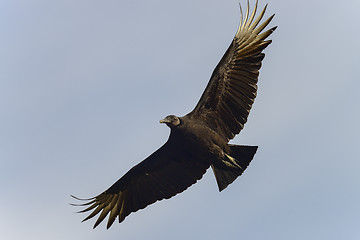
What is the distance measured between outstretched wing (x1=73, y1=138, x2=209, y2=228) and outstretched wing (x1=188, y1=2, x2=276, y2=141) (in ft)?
3.19

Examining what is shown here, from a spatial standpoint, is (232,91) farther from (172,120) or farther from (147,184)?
(147,184)

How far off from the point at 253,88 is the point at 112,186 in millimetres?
3224

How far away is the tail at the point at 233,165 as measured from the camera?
10125mm

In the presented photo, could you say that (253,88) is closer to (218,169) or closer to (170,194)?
(218,169)

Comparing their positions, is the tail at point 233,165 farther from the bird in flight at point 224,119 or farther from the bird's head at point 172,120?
the bird's head at point 172,120

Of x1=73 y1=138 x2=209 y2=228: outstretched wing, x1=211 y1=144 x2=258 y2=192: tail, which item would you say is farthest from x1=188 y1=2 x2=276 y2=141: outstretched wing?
x1=73 y1=138 x2=209 y2=228: outstretched wing

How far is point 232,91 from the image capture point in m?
10.2

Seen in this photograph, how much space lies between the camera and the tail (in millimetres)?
10125

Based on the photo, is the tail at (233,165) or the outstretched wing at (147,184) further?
the outstretched wing at (147,184)

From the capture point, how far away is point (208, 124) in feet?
33.3

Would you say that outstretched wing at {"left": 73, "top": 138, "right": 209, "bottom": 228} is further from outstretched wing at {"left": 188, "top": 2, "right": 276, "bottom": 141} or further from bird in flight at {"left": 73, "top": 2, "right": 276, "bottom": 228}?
outstretched wing at {"left": 188, "top": 2, "right": 276, "bottom": 141}

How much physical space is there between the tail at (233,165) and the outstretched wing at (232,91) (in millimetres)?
313

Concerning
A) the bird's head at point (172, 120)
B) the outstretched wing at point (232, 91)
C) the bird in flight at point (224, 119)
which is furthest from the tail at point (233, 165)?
the bird's head at point (172, 120)

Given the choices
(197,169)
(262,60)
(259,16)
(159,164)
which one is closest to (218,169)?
(197,169)
